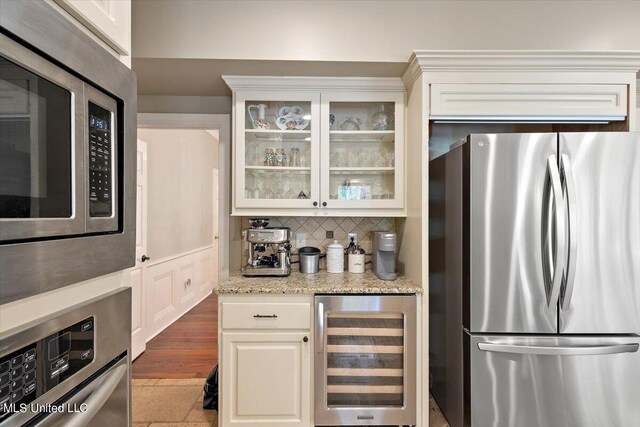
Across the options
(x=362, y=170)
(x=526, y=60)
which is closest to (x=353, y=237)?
(x=362, y=170)

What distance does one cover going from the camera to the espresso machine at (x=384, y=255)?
7.08 ft

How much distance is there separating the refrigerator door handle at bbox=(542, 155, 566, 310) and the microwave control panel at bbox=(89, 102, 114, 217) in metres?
1.72

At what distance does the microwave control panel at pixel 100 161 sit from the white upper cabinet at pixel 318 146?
1.52 meters

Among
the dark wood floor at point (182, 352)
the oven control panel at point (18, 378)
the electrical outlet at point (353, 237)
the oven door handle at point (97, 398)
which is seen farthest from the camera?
the dark wood floor at point (182, 352)

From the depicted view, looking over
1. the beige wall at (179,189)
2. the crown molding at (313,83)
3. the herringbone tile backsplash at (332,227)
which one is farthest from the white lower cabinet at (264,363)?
the beige wall at (179,189)

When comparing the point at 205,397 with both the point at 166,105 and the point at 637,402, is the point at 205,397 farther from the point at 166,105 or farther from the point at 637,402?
the point at 637,402

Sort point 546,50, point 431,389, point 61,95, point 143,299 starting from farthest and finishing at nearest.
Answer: point 143,299
point 431,389
point 546,50
point 61,95

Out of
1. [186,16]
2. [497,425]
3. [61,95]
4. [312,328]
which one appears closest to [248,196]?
[312,328]

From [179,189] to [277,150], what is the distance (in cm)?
244

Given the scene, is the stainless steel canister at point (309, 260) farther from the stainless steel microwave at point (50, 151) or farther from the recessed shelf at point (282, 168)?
the stainless steel microwave at point (50, 151)

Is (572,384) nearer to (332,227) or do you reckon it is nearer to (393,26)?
(332,227)

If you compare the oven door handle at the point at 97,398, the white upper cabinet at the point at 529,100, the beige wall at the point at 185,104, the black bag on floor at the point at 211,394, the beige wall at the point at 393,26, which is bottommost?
the black bag on floor at the point at 211,394

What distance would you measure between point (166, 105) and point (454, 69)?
80.8 inches

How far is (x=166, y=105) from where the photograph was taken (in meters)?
2.55
